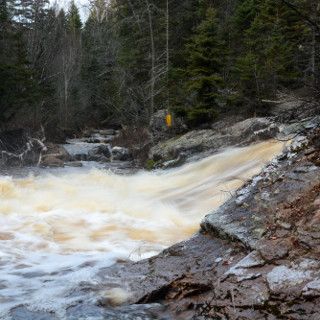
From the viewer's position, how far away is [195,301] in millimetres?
3217

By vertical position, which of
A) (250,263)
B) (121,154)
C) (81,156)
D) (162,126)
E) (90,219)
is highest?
(162,126)

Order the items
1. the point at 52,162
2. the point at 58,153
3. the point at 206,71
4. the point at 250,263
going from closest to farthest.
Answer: the point at 250,263
the point at 206,71
the point at 52,162
the point at 58,153

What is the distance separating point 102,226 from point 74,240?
86 centimetres

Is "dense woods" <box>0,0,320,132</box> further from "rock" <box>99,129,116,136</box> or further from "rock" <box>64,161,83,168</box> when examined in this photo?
"rock" <box>64,161,83,168</box>

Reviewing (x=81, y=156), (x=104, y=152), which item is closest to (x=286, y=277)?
(x=81, y=156)

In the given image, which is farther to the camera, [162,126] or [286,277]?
[162,126]

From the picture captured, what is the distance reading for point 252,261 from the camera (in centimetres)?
336

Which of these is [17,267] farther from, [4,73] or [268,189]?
[4,73]

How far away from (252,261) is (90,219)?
171 inches

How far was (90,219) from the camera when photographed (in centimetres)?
703

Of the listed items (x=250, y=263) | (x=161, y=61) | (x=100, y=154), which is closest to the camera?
(x=250, y=263)

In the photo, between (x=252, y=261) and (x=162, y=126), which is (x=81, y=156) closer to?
(x=162, y=126)

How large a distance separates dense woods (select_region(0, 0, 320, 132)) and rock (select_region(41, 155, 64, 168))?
10.1ft

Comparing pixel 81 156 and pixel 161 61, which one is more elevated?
pixel 161 61
